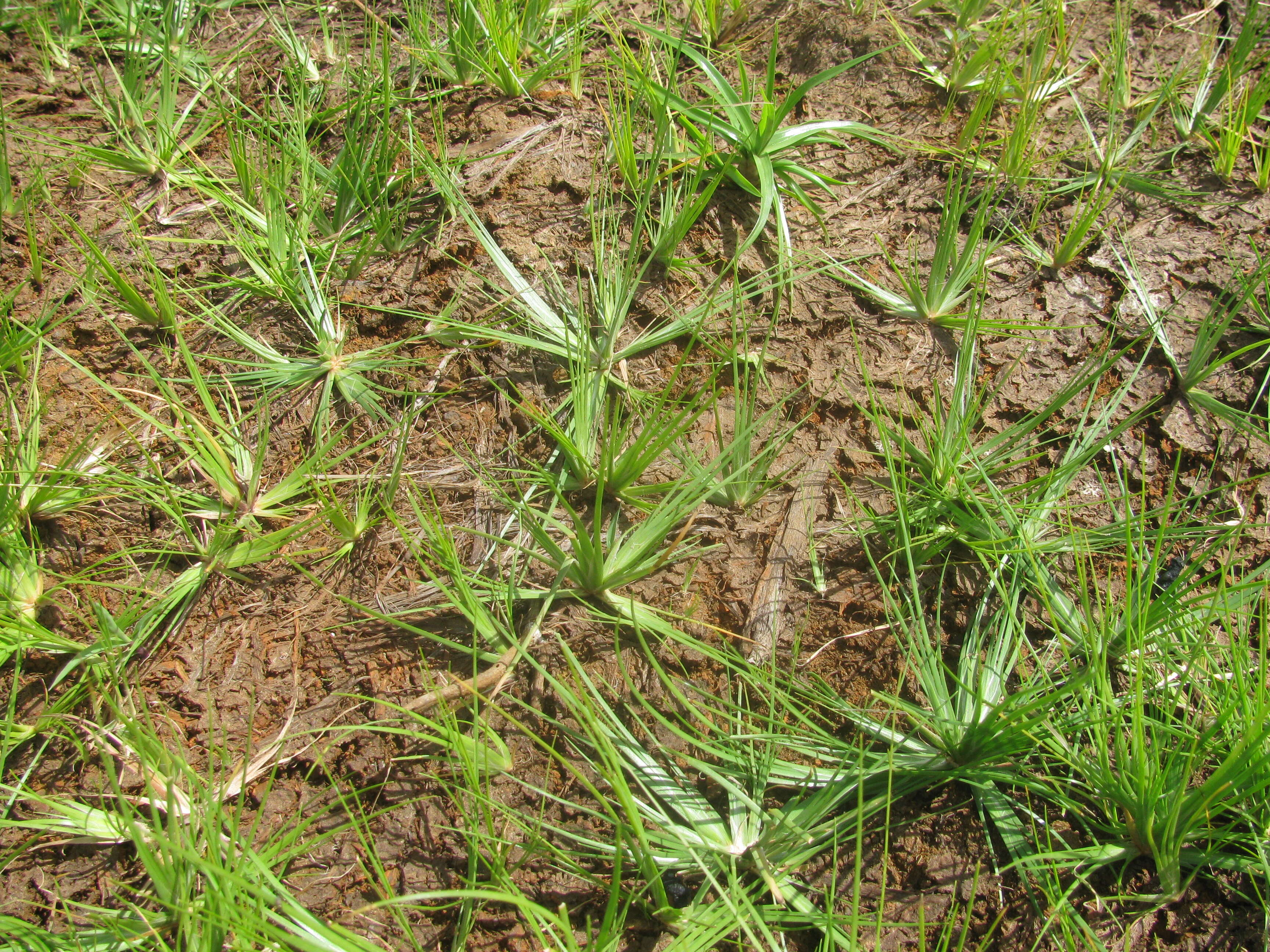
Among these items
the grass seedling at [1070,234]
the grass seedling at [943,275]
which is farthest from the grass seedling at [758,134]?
the grass seedling at [1070,234]

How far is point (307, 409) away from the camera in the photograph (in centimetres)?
124

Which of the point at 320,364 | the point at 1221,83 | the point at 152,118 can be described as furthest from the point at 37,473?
the point at 1221,83

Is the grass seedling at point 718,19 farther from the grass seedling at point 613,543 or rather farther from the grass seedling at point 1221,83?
the grass seedling at point 613,543

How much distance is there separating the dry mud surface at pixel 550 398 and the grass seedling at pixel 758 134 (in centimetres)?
5

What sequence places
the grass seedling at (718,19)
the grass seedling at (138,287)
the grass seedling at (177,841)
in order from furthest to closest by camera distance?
the grass seedling at (718,19) < the grass seedling at (138,287) < the grass seedling at (177,841)

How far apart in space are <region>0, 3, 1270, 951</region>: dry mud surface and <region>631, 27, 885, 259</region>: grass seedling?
0.05 metres

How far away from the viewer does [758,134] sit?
1354mm

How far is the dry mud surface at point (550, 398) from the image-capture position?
0.94 meters

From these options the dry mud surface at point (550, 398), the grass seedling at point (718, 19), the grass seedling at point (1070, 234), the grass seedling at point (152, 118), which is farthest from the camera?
the grass seedling at point (718, 19)

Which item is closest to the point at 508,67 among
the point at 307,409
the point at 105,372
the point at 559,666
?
the point at 307,409

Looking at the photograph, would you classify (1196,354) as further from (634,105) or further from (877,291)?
(634,105)

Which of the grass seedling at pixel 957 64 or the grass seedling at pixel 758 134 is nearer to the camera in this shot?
the grass seedling at pixel 758 134

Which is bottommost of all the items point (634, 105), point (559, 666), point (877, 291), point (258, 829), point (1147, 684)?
point (258, 829)

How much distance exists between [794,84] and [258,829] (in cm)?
157
